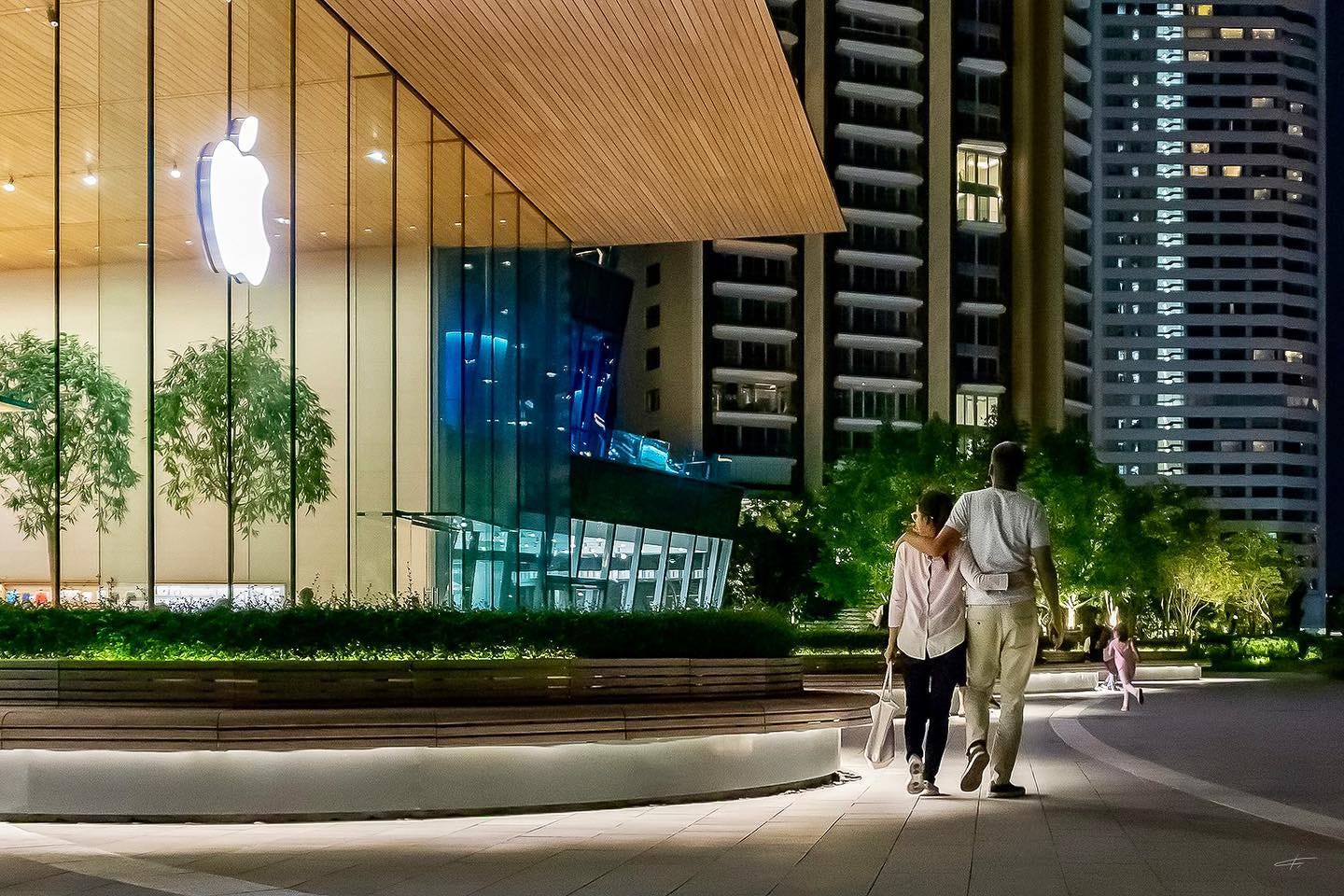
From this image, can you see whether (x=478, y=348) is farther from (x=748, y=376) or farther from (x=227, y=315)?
(x=748, y=376)

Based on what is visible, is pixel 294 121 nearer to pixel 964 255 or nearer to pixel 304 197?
pixel 304 197

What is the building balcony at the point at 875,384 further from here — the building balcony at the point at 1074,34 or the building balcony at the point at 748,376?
the building balcony at the point at 1074,34

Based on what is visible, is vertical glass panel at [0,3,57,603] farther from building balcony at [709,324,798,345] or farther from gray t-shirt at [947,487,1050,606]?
building balcony at [709,324,798,345]

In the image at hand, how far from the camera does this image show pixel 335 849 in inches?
321

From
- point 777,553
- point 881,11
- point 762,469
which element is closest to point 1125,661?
point 777,553

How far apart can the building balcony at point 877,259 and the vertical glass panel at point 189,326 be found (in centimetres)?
7897

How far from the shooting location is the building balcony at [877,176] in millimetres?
93750

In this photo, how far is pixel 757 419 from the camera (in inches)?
3561

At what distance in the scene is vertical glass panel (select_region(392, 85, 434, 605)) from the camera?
2052cm

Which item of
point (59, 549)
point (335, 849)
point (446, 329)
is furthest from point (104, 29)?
point (335, 849)

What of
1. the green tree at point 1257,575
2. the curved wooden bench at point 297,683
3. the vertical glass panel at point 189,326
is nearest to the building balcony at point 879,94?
the green tree at point 1257,575

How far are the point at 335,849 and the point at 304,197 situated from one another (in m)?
11.0

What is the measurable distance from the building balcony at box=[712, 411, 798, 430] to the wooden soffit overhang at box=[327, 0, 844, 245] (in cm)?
6149

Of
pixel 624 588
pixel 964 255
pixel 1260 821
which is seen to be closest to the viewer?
pixel 1260 821
